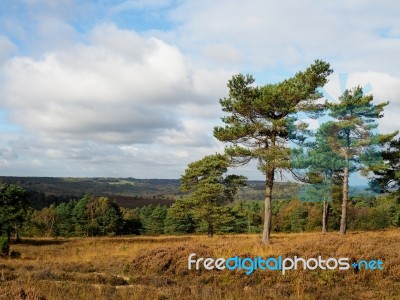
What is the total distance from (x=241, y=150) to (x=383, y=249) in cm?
964

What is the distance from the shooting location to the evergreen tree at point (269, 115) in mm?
20078

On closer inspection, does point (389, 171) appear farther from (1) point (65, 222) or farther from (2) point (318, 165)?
(1) point (65, 222)

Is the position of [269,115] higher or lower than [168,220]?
higher

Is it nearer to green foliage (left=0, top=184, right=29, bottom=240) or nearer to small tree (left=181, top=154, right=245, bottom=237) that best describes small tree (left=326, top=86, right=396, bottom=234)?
small tree (left=181, top=154, right=245, bottom=237)

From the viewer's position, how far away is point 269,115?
70.3 ft

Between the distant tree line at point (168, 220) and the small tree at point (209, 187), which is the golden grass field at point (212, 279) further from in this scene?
the distant tree line at point (168, 220)

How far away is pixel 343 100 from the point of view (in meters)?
25.5

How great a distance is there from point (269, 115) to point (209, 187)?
55.6 ft

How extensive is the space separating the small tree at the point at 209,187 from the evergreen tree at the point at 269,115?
1534 cm

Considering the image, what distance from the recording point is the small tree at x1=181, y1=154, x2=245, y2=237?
1471 inches

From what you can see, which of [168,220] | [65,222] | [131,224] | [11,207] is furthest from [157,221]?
[11,207]

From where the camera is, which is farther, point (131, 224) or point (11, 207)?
point (131, 224)

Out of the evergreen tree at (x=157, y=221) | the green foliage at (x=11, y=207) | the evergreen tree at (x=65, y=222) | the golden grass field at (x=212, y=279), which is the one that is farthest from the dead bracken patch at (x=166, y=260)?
the evergreen tree at (x=157, y=221)

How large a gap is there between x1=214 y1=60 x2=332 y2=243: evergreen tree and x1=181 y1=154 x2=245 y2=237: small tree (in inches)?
604
